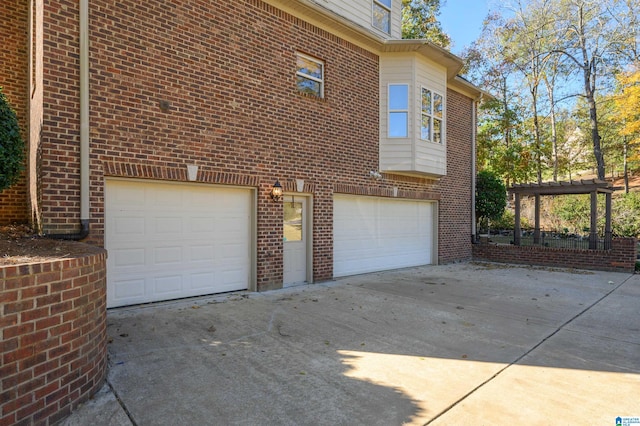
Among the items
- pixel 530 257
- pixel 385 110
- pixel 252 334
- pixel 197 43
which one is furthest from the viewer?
pixel 530 257

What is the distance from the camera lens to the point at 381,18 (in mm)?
10836

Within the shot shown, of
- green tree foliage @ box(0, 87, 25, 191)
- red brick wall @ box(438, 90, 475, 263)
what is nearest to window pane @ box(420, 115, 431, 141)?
red brick wall @ box(438, 90, 475, 263)

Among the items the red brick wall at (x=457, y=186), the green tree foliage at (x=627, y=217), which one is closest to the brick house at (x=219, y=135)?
the red brick wall at (x=457, y=186)

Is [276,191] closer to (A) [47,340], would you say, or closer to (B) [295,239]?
(B) [295,239]

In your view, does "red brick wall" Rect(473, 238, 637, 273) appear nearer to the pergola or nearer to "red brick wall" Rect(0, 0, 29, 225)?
the pergola

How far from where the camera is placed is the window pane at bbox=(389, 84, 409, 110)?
9.84 metres

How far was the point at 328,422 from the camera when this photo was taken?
8.97 feet

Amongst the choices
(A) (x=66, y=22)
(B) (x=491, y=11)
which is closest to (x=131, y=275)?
(A) (x=66, y=22)

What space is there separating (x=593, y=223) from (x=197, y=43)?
477 inches

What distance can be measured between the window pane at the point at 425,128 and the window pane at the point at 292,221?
434cm

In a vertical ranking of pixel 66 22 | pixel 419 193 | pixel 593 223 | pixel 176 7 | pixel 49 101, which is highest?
pixel 176 7

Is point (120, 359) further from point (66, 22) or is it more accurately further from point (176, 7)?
point (176, 7)

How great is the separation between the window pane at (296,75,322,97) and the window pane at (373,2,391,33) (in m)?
3.65

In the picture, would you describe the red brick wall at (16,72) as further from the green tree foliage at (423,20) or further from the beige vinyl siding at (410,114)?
the green tree foliage at (423,20)
